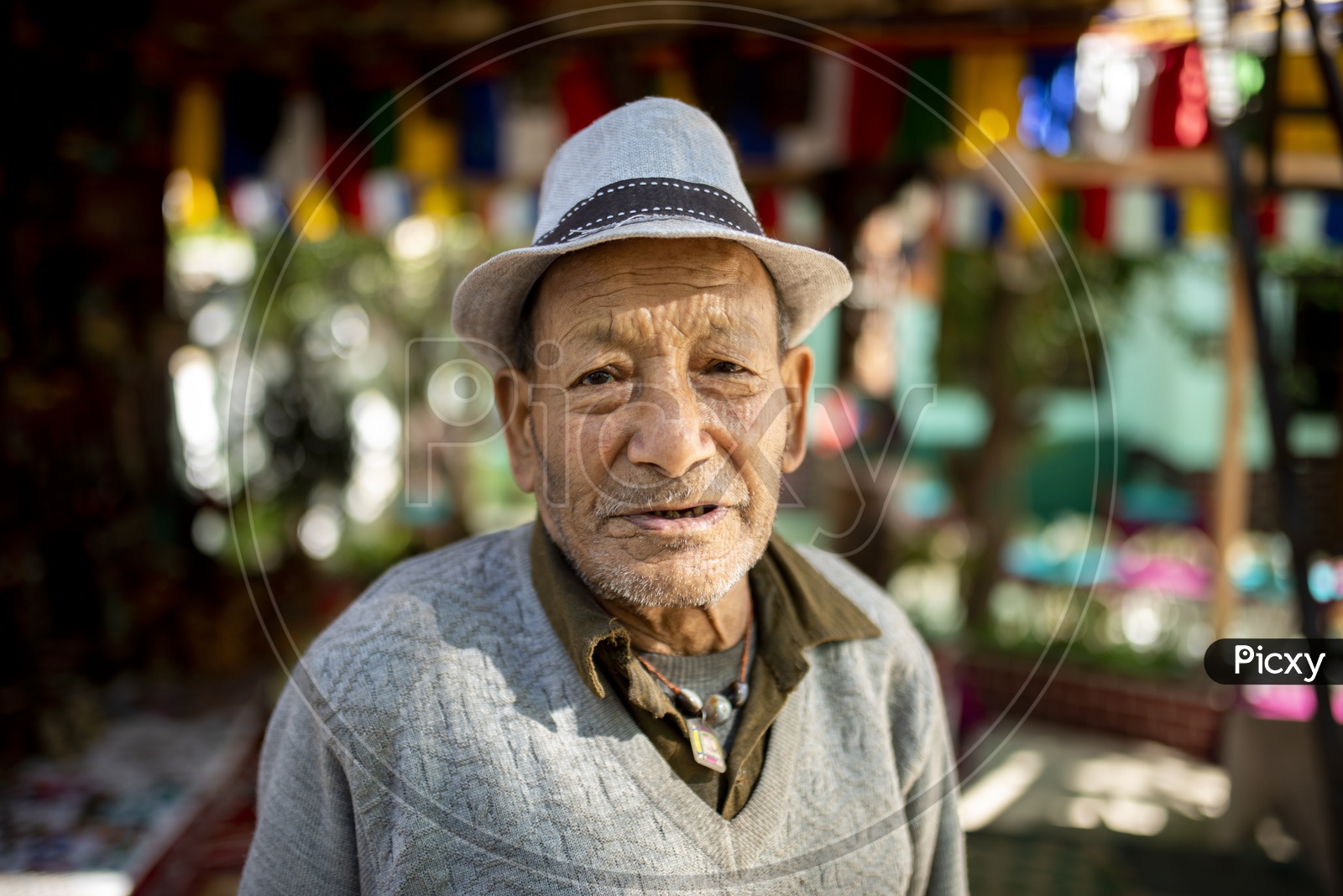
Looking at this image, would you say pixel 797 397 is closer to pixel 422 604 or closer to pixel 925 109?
pixel 422 604

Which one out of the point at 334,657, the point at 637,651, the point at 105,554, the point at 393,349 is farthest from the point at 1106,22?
the point at 393,349

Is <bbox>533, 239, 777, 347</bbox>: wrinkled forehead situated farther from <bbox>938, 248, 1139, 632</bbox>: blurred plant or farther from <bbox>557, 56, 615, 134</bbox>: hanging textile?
<bbox>938, 248, 1139, 632</bbox>: blurred plant

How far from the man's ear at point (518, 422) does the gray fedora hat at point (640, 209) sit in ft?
0.25

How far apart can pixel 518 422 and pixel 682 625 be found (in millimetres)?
428

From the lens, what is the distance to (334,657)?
50.8 inches

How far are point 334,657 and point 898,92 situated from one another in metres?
3.89

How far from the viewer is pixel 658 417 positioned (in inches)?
50.1

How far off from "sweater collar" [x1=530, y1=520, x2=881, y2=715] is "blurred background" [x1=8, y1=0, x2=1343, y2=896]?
0.23 metres

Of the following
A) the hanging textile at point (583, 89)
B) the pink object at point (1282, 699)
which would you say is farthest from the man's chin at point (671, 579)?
the pink object at point (1282, 699)

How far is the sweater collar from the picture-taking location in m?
1.31

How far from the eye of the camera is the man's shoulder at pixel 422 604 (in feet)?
4.26

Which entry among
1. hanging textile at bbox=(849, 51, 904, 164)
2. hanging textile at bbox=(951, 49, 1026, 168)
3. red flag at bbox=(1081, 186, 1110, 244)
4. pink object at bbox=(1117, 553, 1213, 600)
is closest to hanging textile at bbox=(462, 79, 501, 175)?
hanging textile at bbox=(849, 51, 904, 164)

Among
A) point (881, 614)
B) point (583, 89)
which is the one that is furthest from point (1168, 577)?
point (881, 614)

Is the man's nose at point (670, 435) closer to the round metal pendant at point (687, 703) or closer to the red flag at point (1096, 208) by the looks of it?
the round metal pendant at point (687, 703)
